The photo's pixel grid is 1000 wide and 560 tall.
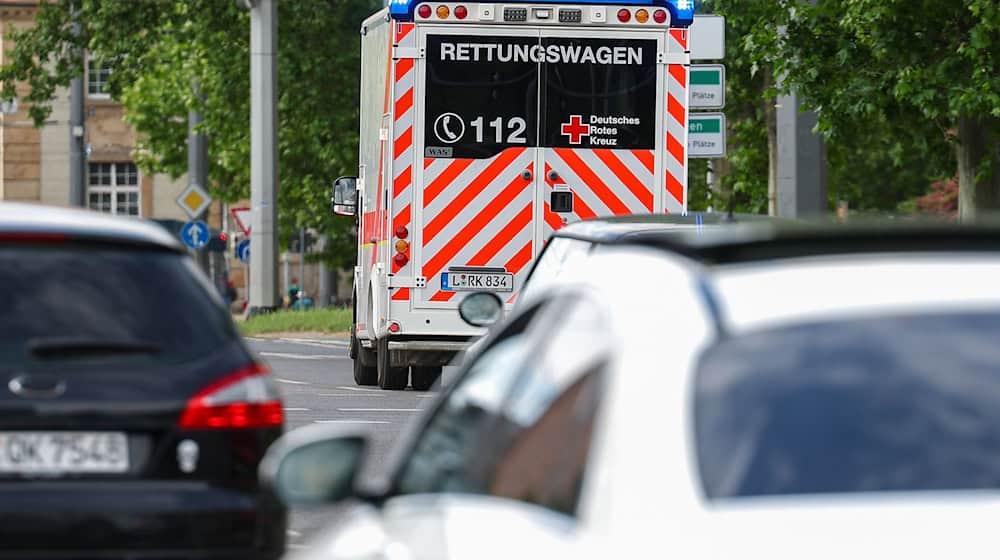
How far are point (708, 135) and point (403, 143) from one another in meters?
5.77

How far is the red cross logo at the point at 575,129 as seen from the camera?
58.0 ft

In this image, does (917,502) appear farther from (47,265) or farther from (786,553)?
(47,265)

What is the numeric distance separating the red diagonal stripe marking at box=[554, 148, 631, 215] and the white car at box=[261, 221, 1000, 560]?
45.3 ft

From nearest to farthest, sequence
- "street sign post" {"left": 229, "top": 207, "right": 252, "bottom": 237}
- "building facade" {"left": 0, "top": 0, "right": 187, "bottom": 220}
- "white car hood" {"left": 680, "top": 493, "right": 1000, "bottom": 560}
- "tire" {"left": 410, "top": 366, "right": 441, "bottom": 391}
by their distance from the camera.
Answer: "white car hood" {"left": 680, "top": 493, "right": 1000, "bottom": 560}
"tire" {"left": 410, "top": 366, "right": 441, "bottom": 391}
"street sign post" {"left": 229, "top": 207, "right": 252, "bottom": 237}
"building facade" {"left": 0, "top": 0, "right": 187, "bottom": 220}

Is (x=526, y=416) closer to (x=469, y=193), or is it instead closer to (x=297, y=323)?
(x=469, y=193)

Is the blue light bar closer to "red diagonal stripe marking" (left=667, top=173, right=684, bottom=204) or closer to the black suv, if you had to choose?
"red diagonal stripe marking" (left=667, top=173, right=684, bottom=204)

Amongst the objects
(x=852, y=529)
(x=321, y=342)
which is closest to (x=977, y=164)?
(x=321, y=342)

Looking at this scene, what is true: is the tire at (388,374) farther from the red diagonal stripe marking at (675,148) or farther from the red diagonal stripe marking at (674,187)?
the red diagonal stripe marking at (675,148)

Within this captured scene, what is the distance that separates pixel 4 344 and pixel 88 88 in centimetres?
6547

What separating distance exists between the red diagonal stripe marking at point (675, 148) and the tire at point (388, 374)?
2.95m

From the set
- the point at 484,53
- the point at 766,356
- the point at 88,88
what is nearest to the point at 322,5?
the point at 484,53

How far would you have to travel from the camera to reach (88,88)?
70500 millimetres

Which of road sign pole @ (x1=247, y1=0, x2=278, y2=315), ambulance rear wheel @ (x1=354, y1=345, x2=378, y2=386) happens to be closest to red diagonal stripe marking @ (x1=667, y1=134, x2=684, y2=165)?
ambulance rear wheel @ (x1=354, y1=345, x2=378, y2=386)

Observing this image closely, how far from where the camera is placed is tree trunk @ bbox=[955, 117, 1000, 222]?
24688 mm
